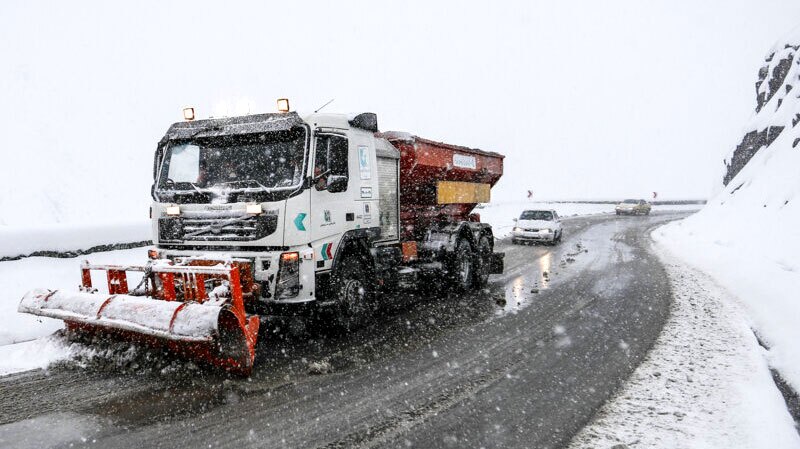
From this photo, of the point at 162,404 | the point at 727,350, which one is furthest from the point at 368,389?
the point at 727,350

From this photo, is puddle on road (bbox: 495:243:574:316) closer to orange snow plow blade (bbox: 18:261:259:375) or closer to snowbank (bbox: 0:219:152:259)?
orange snow plow blade (bbox: 18:261:259:375)

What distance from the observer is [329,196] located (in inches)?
251

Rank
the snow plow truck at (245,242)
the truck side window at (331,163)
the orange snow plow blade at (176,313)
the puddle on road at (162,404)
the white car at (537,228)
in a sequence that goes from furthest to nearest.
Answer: the white car at (537,228) < the truck side window at (331,163) < the snow plow truck at (245,242) < the orange snow plow blade at (176,313) < the puddle on road at (162,404)

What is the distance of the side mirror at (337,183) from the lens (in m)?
6.19

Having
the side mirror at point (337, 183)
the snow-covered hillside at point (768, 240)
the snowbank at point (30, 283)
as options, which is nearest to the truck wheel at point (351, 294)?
the side mirror at point (337, 183)

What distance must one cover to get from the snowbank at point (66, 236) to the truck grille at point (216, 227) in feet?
10.7

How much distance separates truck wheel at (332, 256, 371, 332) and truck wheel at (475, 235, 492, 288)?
13.0ft

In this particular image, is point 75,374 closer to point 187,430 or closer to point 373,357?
point 187,430

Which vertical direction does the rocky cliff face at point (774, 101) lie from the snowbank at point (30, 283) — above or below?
above

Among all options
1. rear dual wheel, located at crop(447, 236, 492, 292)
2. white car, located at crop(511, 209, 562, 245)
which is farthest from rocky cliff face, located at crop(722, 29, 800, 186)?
rear dual wheel, located at crop(447, 236, 492, 292)

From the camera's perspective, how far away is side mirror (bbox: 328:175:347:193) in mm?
6188

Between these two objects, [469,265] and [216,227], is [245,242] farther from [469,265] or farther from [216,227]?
[469,265]

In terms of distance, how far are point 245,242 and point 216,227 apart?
0.44 m

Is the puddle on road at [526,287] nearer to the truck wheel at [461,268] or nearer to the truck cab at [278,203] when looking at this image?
the truck wheel at [461,268]
